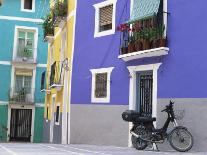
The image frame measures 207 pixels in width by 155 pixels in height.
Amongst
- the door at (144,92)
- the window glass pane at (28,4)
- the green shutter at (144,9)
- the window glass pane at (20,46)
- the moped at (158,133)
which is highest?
the window glass pane at (28,4)

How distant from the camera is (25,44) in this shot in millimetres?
34344

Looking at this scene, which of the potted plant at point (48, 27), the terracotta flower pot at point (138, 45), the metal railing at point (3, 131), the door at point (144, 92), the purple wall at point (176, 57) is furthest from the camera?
the metal railing at point (3, 131)

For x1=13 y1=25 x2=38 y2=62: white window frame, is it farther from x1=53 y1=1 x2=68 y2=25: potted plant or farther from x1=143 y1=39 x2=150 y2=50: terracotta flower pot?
x1=143 y1=39 x2=150 y2=50: terracotta flower pot

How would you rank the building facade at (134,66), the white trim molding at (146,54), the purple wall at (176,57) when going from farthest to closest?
1. the white trim molding at (146,54)
2. the building facade at (134,66)
3. the purple wall at (176,57)

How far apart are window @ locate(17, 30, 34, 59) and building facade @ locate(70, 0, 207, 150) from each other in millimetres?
14878

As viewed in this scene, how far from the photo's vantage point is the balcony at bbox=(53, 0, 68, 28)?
Answer: 2220 cm

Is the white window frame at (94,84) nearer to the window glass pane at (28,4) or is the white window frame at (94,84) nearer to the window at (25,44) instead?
the window at (25,44)

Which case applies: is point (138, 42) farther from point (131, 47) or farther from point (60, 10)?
point (60, 10)

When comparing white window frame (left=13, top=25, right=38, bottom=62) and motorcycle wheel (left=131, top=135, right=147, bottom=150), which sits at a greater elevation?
white window frame (left=13, top=25, right=38, bottom=62)

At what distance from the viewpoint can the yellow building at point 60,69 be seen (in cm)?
2047

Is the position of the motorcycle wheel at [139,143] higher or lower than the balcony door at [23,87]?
lower

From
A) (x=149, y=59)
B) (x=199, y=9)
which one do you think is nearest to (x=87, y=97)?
(x=149, y=59)

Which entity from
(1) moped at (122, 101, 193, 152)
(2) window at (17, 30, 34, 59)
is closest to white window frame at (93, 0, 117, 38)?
(1) moped at (122, 101, 193, 152)

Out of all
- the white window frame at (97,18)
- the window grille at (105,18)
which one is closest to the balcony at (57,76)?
the white window frame at (97,18)
